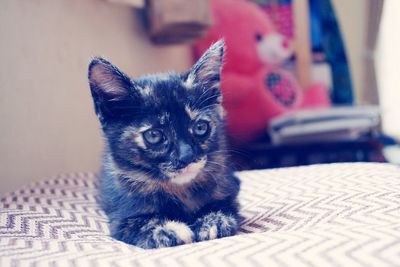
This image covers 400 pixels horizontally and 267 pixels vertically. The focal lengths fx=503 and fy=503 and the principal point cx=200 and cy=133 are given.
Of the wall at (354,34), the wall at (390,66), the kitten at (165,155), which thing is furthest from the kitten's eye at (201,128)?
the wall at (354,34)

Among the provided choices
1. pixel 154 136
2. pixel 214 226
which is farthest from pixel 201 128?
pixel 214 226

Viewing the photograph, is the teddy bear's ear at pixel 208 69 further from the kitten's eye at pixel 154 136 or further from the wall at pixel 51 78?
the wall at pixel 51 78

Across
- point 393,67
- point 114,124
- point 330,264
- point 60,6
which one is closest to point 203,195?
point 114,124

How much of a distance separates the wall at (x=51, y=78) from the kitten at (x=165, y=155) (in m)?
0.48

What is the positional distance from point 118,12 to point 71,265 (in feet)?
5.44

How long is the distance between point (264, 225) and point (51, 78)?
1.02 meters

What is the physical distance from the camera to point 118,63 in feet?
7.48

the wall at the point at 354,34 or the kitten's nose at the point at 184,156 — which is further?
the wall at the point at 354,34

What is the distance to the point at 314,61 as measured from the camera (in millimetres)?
3459

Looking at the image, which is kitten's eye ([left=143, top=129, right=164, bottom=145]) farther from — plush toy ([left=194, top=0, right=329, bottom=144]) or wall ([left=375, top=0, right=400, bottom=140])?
plush toy ([left=194, top=0, right=329, bottom=144])

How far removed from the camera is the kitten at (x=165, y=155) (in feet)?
3.62

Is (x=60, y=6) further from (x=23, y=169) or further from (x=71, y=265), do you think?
(x=71, y=265)

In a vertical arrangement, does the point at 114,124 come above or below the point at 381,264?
above

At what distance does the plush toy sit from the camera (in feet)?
8.66
